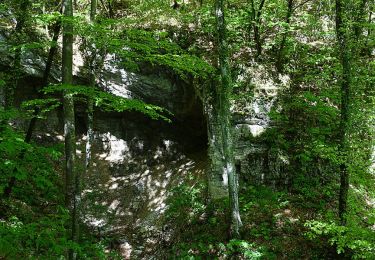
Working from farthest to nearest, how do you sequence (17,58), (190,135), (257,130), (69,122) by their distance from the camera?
(190,135)
(257,130)
(17,58)
(69,122)

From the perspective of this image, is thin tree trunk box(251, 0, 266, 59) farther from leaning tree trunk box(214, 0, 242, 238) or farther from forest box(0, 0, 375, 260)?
leaning tree trunk box(214, 0, 242, 238)

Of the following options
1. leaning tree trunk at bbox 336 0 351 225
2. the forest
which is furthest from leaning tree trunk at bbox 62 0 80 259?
leaning tree trunk at bbox 336 0 351 225

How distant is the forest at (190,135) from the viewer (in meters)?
7.17

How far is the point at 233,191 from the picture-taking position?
8.86m

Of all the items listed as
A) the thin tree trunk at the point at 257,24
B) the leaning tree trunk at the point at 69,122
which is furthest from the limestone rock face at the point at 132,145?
the leaning tree trunk at the point at 69,122

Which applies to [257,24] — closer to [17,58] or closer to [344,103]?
[344,103]

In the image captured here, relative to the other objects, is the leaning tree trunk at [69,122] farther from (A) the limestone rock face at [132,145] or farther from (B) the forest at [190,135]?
(A) the limestone rock face at [132,145]

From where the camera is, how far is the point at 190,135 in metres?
15.3

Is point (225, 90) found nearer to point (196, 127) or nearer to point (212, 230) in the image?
point (212, 230)

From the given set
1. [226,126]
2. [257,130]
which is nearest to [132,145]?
[257,130]

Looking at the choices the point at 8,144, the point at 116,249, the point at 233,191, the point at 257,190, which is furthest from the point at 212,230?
the point at 8,144

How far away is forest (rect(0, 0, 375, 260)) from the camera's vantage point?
23.5 ft

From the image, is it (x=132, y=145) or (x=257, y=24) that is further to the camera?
(x=132, y=145)

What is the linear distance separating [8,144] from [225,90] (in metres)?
5.80
